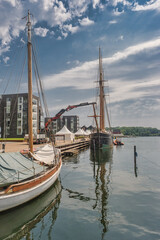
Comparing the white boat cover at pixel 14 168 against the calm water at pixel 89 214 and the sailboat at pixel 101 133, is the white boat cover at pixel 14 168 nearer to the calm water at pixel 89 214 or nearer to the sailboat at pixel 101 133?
the calm water at pixel 89 214

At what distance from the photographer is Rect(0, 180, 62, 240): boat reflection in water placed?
811 centimetres

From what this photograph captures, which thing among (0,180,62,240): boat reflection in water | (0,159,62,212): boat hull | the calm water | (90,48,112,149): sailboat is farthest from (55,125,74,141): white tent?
(0,159,62,212): boat hull

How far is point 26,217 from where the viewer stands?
950cm

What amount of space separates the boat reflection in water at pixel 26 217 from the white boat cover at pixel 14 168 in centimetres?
175

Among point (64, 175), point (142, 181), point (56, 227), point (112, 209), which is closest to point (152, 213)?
point (112, 209)

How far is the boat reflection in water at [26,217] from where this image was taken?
319 inches

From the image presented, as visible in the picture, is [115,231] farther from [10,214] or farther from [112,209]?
[10,214]

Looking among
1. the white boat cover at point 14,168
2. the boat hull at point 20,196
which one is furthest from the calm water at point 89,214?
the white boat cover at point 14,168

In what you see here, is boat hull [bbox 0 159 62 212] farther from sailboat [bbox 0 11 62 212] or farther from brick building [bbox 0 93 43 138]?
brick building [bbox 0 93 43 138]

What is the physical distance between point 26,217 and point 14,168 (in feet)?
10.0

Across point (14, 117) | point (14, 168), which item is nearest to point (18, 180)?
point (14, 168)

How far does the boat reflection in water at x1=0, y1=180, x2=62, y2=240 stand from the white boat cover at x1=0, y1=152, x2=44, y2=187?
5.75 ft

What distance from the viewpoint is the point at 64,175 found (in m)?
20.0

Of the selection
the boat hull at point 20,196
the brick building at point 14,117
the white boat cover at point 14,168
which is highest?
the brick building at point 14,117
